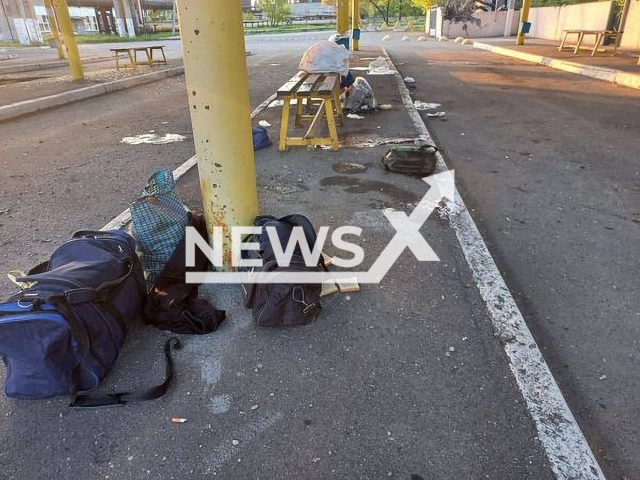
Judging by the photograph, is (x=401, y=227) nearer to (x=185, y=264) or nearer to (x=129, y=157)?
(x=185, y=264)

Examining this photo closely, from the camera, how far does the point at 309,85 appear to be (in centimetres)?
560

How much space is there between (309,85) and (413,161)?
1845 mm

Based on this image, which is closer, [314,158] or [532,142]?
[314,158]

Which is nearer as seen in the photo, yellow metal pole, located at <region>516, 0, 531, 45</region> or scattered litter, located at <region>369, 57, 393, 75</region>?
scattered litter, located at <region>369, 57, 393, 75</region>

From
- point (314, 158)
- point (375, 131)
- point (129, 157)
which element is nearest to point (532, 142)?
point (375, 131)

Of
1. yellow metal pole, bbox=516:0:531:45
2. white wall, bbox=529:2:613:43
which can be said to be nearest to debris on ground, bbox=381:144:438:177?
yellow metal pole, bbox=516:0:531:45

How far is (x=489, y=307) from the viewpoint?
2627mm

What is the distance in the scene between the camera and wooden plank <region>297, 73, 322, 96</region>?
5.20 m

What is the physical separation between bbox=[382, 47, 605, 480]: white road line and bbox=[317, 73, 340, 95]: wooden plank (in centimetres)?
272

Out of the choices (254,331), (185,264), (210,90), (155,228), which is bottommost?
(254,331)

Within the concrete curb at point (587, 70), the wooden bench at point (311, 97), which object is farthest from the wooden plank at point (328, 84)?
the concrete curb at point (587, 70)

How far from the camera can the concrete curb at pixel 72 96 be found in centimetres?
820

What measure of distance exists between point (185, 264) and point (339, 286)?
103 cm

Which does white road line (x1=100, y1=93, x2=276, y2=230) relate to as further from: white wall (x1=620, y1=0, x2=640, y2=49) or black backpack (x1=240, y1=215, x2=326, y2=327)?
white wall (x1=620, y1=0, x2=640, y2=49)
